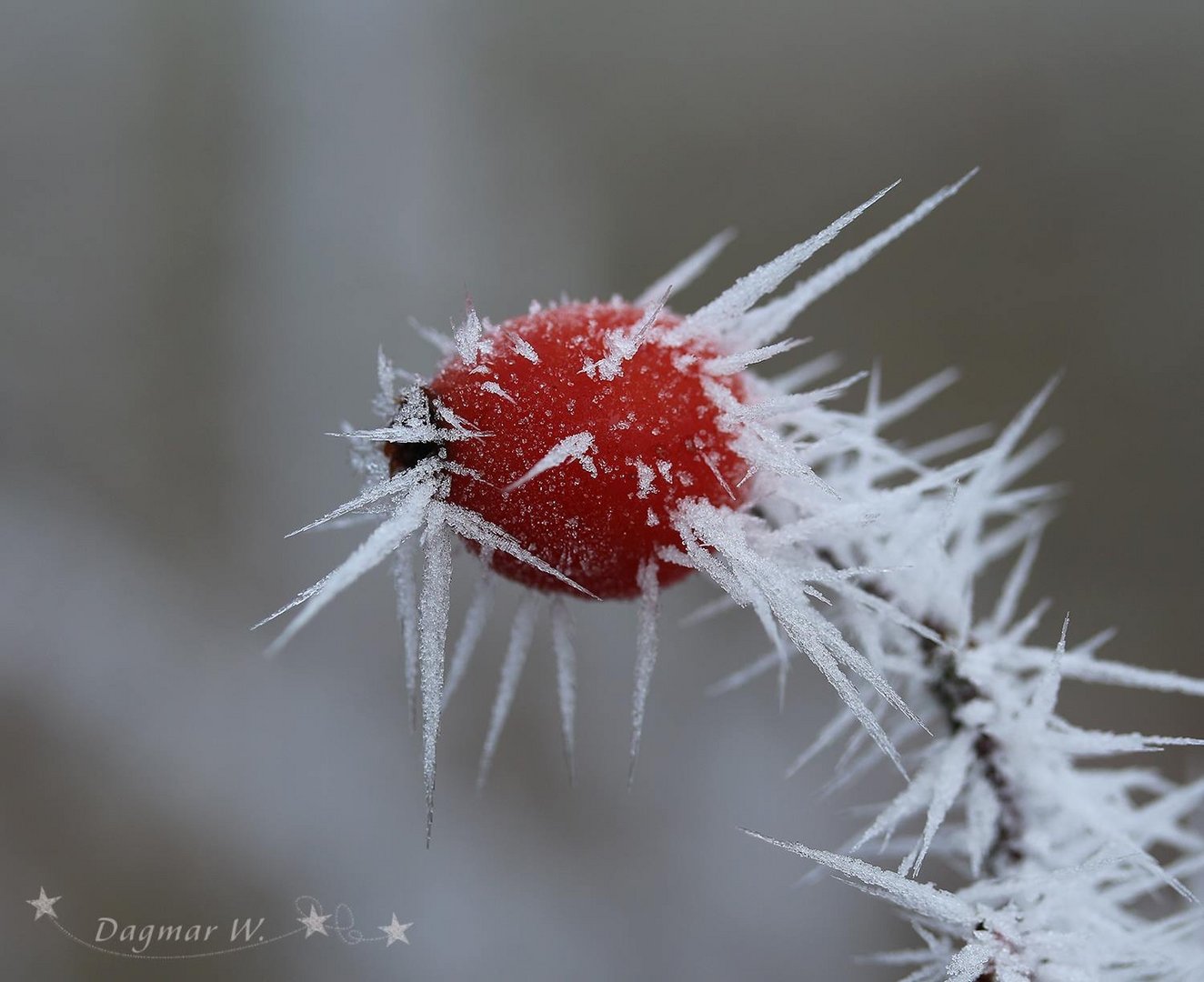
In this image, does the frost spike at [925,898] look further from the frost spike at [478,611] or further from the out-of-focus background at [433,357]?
the out-of-focus background at [433,357]

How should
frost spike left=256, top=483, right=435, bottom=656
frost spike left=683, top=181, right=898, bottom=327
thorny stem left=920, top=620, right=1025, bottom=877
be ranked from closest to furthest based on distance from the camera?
1. frost spike left=256, top=483, right=435, bottom=656
2. frost spike left=683, top=181, right=898, bottom=327
3. thorny stem left=920, top=620, right=1025, bottom=877

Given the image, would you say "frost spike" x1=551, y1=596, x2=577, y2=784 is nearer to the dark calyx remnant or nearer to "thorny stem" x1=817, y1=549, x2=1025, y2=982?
the dark calyx remnant

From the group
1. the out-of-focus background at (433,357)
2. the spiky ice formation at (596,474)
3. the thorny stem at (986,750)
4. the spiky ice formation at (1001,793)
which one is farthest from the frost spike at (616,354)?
the out-of-focus background at (433,357)

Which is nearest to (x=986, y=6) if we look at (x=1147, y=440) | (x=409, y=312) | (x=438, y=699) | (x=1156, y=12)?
(x=1156, y=12)

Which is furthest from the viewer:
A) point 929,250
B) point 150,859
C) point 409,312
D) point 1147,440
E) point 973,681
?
point 409,312

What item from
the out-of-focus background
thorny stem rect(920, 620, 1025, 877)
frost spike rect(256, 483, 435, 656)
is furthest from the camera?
the out-of-focus background

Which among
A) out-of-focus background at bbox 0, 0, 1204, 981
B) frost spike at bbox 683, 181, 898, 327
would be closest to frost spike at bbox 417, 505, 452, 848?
frost spike at bbox 683, 181, 898, 327

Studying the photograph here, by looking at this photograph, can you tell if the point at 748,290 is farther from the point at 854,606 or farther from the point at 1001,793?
the point at 1001,793

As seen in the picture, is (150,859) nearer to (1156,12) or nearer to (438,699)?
(438,699)
